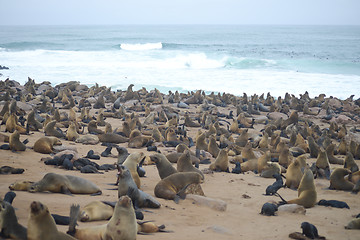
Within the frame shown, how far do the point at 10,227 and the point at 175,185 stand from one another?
2913mm

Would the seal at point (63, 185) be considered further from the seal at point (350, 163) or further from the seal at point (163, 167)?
the seal at point (350, 163)

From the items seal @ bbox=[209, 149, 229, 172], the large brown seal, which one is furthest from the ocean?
the large brown seal

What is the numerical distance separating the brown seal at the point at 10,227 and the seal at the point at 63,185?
175 cm

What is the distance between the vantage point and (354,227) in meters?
5.05

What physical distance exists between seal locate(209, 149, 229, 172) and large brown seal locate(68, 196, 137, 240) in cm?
456

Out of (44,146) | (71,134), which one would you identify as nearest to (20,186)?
(44,146)

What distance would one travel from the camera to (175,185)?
6.07m

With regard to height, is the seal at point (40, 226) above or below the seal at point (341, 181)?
above

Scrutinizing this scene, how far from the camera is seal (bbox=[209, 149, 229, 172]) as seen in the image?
823 centimetres

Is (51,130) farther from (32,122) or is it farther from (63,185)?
(63,185)

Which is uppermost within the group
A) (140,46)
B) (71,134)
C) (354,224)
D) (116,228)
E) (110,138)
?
(140,46)

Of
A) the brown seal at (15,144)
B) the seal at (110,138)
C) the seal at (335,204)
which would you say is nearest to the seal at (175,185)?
the seal at (335,204)

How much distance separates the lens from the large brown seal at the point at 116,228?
3.69 meters

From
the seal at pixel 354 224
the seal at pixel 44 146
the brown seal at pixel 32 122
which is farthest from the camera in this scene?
the brown seal at pixel 32 122
